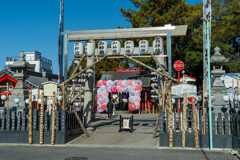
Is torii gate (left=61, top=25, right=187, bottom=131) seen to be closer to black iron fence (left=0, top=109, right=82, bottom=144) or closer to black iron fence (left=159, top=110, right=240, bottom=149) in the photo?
black iron fence (left=0, top=109, right=82, bottom=144)

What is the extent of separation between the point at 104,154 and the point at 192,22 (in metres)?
25.9

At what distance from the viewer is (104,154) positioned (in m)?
9.66

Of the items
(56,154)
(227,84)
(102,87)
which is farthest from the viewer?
(102,87)

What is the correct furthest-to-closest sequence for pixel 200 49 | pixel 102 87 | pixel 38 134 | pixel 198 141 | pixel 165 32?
pixel 200 49 → pixel 102 87 → pixel 165 32 → pixel 38 134 → pixel 198 141

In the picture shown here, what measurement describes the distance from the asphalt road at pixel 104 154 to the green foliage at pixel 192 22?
21.5 m

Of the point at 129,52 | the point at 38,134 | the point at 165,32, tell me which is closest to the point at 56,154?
the point at 38,134

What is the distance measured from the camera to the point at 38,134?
11930 mm

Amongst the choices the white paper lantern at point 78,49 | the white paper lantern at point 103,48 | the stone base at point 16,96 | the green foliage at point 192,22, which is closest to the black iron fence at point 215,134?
the white paper lantern at point 103,48

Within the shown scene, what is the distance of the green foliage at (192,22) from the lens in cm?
2991

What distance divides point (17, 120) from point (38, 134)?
1.29m

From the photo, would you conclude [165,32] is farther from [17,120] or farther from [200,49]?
[200,49]

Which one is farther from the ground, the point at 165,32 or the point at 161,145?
the point at 165,32

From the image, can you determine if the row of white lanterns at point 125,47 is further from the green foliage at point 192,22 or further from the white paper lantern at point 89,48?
the green foliage at point 192,22

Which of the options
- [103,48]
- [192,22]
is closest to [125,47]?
[103,48]
